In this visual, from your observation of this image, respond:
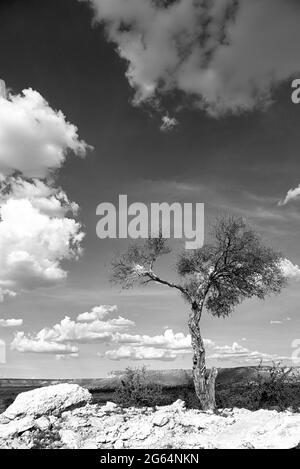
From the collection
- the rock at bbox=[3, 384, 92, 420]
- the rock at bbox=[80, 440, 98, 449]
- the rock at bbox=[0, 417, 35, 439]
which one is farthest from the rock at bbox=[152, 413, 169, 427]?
the rock at bbox=[0, 417, 35, 439]

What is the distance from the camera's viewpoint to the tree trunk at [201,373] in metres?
24.3

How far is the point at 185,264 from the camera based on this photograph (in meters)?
30.7

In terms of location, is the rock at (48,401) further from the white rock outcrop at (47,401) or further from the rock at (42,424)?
the rock at (42,424)

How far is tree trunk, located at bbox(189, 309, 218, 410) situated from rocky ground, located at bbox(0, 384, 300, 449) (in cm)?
239

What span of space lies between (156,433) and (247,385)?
33.6ft

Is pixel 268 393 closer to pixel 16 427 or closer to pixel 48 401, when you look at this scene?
pixel 48 401

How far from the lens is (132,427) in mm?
18578

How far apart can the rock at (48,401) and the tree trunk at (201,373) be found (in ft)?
21.2

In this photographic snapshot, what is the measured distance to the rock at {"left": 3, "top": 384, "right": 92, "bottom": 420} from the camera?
21156mm

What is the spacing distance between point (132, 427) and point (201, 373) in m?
7.39

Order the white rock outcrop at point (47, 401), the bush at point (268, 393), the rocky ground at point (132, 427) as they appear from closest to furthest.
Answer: the rocky ground at point (132, 427), the white rock outcrop at point (47, 401), the bush at point (268, 393)

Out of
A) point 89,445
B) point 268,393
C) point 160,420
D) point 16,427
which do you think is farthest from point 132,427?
point 268,393

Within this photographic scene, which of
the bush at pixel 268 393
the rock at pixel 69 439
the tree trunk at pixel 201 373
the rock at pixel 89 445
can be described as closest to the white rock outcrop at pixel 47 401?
the rock at pixel 69 439
